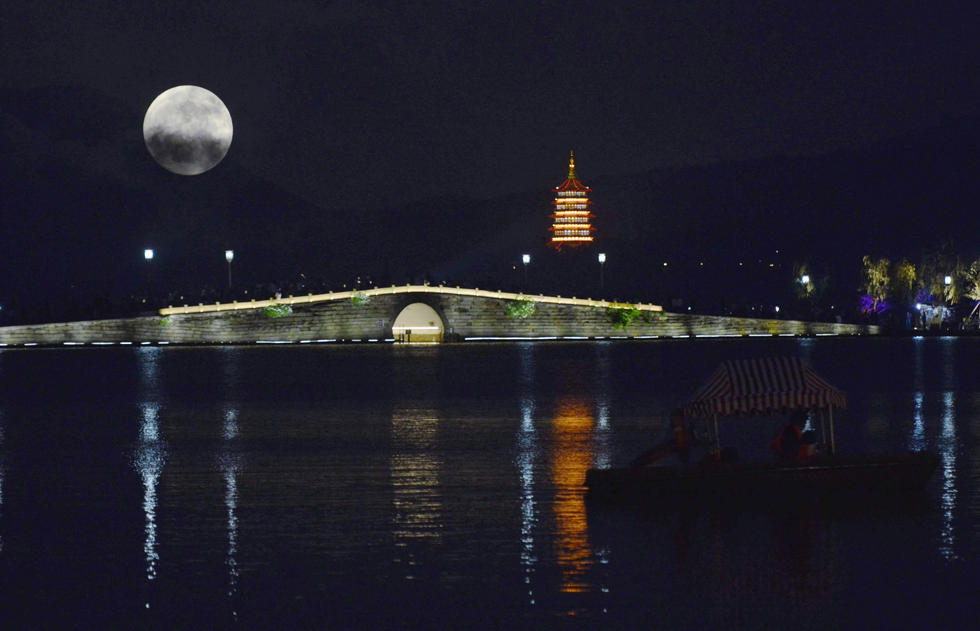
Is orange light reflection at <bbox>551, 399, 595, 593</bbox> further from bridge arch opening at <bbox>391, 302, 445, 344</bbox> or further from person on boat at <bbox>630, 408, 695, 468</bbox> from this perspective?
bridge arch opening at <bbox>391, 302, 445, 344</bbox>

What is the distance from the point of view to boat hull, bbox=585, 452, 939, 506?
69.9ft

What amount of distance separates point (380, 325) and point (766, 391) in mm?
98239

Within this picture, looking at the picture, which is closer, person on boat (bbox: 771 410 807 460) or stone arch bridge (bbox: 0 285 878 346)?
person on boat (bbox: 771 410 807 460)

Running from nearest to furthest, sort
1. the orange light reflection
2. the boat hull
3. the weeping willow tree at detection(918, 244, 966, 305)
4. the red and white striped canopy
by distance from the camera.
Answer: the orange light reflection < the red and white striped canopy < the boat hull < the weeping willow tree at detection(918, 244, 966, 305)

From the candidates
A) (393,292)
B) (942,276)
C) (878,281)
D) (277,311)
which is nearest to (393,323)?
(393,292)

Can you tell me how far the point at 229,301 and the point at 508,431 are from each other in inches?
3343

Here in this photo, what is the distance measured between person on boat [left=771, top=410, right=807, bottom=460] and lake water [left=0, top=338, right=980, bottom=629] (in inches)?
71.5

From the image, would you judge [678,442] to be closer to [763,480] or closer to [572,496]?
[763,480]

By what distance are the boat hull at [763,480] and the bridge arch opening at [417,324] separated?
343ft

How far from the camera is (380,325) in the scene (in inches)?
4653

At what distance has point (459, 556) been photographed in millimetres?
17344

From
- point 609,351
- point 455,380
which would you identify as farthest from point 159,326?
point 455,380

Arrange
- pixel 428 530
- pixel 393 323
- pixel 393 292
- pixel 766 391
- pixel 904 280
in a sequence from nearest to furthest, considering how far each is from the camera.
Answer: pixel 428 530, pixel 766 391, pixel 393 292, pixel 393 323, pixel 904 280

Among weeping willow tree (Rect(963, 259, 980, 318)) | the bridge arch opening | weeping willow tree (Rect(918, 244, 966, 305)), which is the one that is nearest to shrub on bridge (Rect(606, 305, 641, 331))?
→ the bridge arch opening
